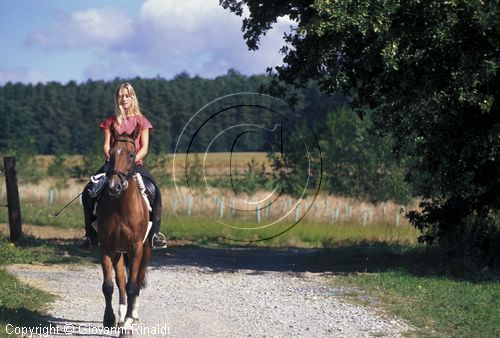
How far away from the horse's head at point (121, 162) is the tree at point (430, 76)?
5.76 m

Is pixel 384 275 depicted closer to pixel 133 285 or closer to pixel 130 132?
pixel 133 285

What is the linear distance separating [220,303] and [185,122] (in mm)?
52380

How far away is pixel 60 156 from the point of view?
50594mm

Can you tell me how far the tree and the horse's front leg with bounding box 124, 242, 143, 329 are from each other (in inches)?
237

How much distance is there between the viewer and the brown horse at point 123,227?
9.61 m

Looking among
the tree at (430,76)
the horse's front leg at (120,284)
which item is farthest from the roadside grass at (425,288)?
the horse's front leg at (120,284)

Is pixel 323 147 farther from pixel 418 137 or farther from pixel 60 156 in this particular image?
pixel 418 137

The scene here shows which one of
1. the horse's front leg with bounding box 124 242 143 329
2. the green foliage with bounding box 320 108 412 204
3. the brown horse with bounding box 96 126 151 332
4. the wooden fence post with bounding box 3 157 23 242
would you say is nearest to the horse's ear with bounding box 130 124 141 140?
the brown horse with bounding box 96 126 151 332

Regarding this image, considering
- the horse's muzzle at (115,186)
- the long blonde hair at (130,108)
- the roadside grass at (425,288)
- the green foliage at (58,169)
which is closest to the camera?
the horse's muzzle at (115,186)

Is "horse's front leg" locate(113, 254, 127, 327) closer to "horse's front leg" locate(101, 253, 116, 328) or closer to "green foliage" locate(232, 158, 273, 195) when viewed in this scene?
"horse's front leg" locate(101, 253, 116, 328)

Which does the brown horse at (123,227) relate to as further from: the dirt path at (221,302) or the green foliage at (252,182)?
the green foliage at (252,182)
